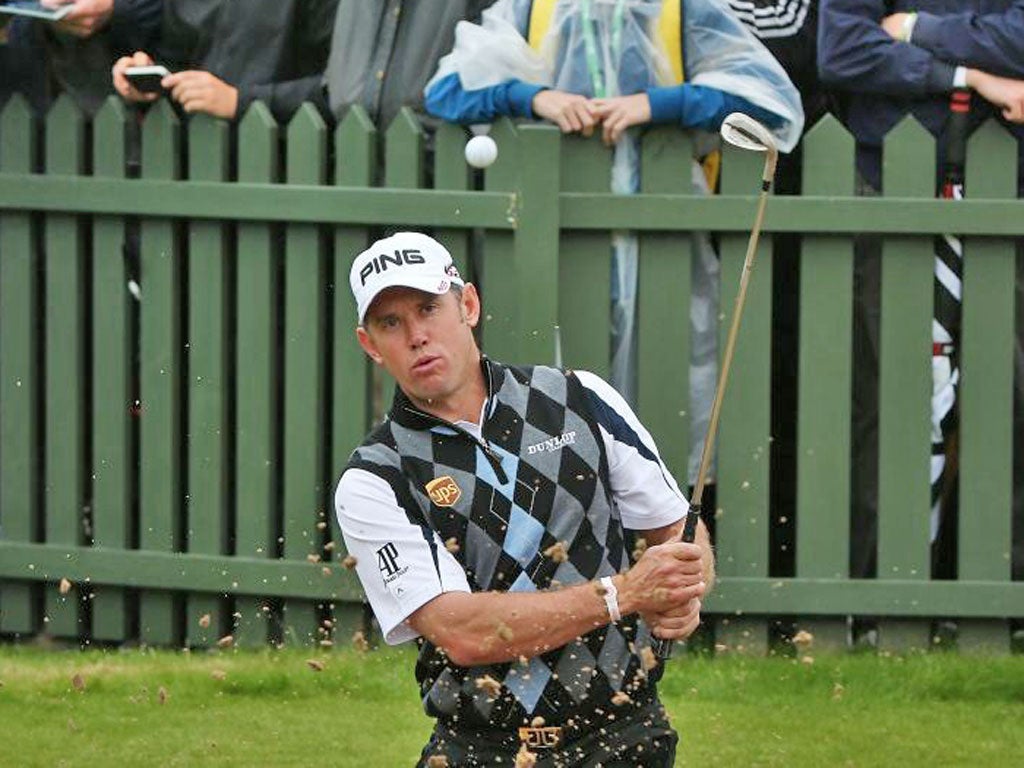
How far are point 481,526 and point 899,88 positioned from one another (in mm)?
3625

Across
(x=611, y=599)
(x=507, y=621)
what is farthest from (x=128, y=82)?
(x=611, y=599)

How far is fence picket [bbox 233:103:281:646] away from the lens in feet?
27.6

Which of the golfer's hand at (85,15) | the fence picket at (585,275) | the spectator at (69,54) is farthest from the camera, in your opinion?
the spectator at (69,54)

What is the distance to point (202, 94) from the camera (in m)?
8.45

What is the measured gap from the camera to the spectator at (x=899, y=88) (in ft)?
26.7

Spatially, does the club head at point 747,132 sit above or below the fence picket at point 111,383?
above

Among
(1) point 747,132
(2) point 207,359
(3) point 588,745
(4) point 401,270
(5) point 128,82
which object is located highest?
(5) point 128,82

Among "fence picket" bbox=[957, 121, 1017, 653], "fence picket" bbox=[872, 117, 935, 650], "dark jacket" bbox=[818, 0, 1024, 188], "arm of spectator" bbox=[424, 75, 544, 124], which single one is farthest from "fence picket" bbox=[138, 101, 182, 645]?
"fence picket" bbox=[957, 121, 1017, 653]

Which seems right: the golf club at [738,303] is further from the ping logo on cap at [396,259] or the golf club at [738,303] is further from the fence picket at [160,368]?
the fence picket at [160,368]

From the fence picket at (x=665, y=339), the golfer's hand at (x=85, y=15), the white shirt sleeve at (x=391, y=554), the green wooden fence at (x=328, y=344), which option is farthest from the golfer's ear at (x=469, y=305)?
the golfer's hand at (x=85, y=15)

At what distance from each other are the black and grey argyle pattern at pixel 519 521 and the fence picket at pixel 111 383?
3.58 metres

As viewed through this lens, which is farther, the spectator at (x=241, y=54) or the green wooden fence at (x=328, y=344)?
the spectator at (x=241, y=54)

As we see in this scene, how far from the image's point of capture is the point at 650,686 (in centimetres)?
528

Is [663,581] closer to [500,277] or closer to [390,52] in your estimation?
[500,277]
